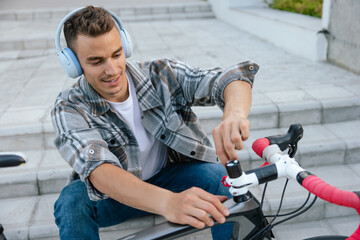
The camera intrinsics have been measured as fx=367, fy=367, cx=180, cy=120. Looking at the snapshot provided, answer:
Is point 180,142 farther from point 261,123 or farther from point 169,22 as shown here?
point 169,22

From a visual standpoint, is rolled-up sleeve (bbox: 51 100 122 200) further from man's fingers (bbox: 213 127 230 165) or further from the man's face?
man's fingers (bbox: 213 127 230 165)

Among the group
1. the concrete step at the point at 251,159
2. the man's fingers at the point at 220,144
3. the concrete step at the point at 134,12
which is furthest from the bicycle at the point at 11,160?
the concrete step at the point at 134,12

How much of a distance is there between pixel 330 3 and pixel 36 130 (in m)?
3.49

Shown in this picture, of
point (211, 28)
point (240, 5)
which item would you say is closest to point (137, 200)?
point (211, 28)

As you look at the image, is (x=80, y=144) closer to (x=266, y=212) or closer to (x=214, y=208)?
(x=214, y=208)

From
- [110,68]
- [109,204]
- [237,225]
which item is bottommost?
[109,204]

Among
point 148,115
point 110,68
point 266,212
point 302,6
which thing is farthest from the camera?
point 302,6

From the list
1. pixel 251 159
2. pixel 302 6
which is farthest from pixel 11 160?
pixel 302 6

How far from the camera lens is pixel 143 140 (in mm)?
1840

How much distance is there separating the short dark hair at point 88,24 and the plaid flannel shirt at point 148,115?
0.75 ft

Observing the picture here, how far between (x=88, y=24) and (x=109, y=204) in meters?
0.86

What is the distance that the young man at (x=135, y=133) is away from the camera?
1230 millimetres

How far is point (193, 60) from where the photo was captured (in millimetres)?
4984

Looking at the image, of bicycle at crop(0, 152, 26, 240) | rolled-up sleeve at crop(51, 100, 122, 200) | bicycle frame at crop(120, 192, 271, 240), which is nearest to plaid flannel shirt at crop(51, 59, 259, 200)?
rolled-up sleeve at crop(51, 100, 122, 200)
